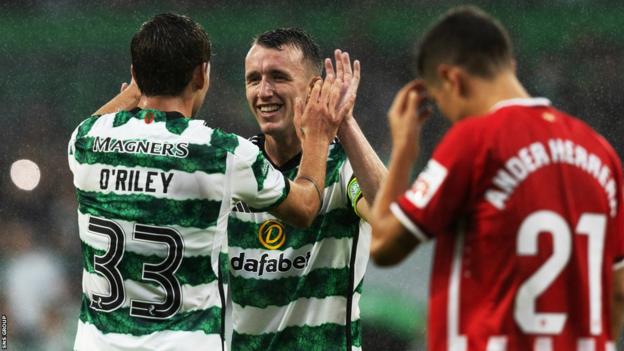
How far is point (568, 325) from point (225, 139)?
107 centimetres

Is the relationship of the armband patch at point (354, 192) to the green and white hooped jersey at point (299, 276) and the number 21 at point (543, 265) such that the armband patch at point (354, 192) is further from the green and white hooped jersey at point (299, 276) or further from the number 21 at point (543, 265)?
the number 21 at point (543, 265)

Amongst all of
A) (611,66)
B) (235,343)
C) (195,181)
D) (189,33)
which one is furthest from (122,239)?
(611,66)

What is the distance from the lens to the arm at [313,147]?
2.95 meters

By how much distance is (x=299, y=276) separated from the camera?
335 cm

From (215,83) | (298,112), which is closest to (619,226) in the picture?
(298,112)

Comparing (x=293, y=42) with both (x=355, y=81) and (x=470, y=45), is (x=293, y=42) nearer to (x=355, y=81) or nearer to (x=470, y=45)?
(x=355, y=81)

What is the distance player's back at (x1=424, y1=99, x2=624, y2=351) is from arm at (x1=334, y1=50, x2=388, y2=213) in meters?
1.01

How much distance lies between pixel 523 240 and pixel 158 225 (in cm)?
103

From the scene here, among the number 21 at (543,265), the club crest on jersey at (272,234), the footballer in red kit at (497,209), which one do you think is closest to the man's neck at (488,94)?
the footballer in red kit at (497,209)

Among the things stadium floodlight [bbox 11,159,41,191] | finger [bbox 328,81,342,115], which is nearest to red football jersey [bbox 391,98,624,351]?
finger [bbox 328,81,342,115]

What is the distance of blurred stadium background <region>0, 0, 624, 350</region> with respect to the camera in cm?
538

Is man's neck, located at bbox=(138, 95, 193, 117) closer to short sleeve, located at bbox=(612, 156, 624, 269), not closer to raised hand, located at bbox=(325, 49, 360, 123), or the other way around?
raised hand, located at bbox=(325, 49, 360, 123)

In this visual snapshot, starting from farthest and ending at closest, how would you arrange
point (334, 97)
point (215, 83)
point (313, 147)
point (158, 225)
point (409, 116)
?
point (215, 83), point (334, 97), point (313, 147), point (158, 225), point (409, 116)

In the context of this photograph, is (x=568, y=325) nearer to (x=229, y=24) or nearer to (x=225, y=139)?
(x=225, y=139)
